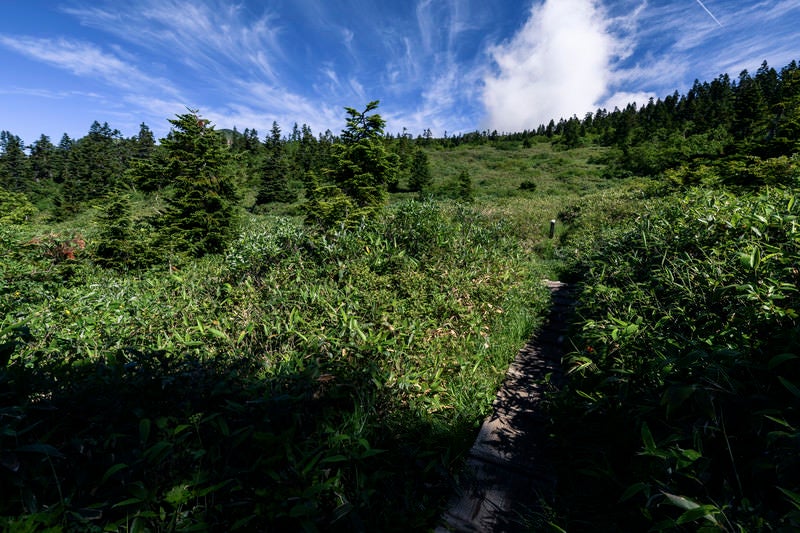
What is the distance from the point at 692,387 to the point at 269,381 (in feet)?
9.12

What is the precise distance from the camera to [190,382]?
233cm

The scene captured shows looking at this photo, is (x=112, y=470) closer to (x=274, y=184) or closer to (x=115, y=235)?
(x=115, y=235)

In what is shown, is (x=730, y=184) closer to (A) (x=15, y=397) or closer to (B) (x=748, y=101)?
(A) (x=15, y=397)

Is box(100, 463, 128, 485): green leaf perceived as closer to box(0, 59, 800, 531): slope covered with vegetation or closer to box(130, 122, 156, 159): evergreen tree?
box(0, 59, 800, 531): slope covered with vegetation

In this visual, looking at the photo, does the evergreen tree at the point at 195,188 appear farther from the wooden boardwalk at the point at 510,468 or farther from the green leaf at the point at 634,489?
the green leaf at the point at 634,489

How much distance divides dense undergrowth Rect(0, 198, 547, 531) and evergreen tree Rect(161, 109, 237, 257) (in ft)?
17.3

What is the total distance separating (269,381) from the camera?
2.66 m

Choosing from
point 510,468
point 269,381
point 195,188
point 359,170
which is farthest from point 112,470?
point 359,170

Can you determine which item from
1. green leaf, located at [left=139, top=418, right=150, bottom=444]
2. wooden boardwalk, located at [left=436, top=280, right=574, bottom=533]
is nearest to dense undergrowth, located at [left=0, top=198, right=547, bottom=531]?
green leaf, located at [left=139, top=418, right=150, bottom=444]

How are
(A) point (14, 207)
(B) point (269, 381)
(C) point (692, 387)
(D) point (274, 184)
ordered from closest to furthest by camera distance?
(C) point (692, 387)
(B) point (269, 381)
(A) point (14, 207)
(D) point (274, 184)

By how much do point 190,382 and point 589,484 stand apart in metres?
3.11

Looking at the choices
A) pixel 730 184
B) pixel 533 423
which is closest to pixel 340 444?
pixel 533 423

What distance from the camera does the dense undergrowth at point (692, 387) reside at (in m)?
1.53

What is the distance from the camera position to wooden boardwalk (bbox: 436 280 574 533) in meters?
2.40
